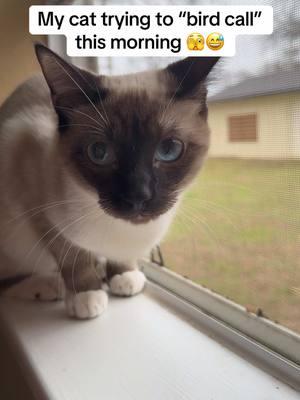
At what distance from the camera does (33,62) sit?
1376 mm

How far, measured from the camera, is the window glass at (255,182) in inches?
26.8

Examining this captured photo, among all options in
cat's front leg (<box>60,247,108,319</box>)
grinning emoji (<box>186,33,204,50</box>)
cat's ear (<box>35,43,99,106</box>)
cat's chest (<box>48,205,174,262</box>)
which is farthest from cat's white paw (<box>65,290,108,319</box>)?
grinning emoji (<box>186,33,204,50</box>)

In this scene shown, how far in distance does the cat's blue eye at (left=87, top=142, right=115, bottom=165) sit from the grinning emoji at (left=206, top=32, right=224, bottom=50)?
27 centimetres

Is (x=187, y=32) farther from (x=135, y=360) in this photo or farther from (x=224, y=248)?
(x=135, y=360)

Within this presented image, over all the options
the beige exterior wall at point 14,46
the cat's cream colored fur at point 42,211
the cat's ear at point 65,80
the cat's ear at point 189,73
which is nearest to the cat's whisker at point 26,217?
the cat's cream colored fur at point 42,211

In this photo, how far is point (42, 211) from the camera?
95cm

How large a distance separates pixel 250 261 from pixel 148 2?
2.11ft

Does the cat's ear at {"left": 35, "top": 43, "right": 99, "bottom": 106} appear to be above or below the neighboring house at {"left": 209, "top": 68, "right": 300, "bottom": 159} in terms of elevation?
above

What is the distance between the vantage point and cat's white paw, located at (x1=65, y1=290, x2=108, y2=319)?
36.3 inches

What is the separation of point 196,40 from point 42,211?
52 centimetres

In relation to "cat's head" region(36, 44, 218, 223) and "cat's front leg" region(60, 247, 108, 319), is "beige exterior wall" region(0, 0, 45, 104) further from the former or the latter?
"cat's front leg" region(60, 247, 108, 319)

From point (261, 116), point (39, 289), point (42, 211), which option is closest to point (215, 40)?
point (261, 116)

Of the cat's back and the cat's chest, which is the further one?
the cat's back

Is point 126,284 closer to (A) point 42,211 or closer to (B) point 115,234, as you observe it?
(B) point 115,234
